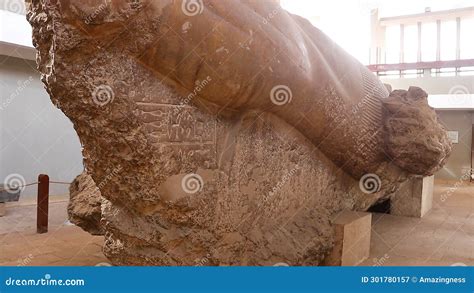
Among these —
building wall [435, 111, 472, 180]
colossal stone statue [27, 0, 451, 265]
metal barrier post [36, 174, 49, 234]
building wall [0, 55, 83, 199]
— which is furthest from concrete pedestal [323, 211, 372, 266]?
building wall [435, 111, 472, 180]

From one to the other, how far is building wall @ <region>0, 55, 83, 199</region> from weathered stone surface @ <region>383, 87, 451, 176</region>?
17.6 ft

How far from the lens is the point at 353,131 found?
326 centimetres

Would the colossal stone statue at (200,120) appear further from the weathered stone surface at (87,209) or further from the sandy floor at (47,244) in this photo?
the sandy floor at (47,244)

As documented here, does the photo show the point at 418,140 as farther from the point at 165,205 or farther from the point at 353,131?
the point at 165,205

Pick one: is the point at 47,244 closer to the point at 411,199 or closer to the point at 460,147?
the point at 411,199

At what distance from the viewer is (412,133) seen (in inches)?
138

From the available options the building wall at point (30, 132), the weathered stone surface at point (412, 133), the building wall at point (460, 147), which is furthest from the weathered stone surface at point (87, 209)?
the building wall at point (460, 147)

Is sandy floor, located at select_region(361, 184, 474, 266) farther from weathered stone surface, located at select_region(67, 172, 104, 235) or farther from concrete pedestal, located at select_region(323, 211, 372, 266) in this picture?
weathered stone surface, located at select_region(67, 172, 104, 235)

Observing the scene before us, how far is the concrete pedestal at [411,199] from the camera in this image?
185 inches

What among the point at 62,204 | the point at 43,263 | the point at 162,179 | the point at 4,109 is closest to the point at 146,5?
the point at 162,179

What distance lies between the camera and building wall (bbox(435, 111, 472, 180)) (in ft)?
30.5

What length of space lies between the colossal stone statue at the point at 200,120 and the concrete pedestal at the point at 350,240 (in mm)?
84

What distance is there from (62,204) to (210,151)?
14.1 feet

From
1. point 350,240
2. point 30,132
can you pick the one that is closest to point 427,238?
point 350,240
